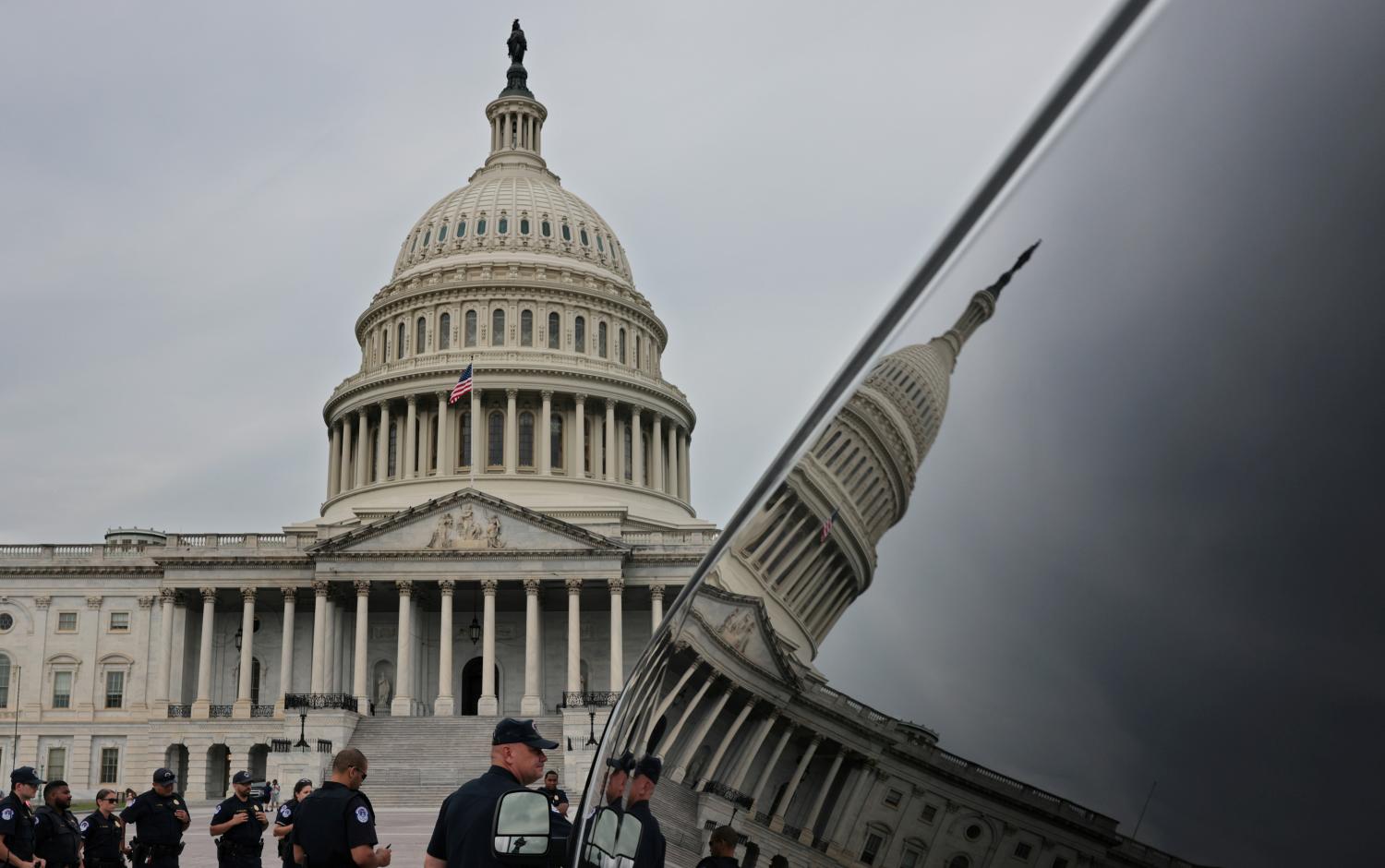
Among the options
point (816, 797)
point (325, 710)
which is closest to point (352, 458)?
point (325, 710)

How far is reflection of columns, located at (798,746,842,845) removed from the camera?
152 cm

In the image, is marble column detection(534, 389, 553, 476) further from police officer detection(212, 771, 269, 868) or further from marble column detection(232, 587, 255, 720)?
police officer detection(212, 771, 269, 868)

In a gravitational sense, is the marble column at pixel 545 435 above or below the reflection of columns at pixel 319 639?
above

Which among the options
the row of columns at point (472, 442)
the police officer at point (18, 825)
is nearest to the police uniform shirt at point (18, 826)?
the police officer at point (18, 825)

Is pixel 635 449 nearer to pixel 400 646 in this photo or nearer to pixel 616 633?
pixel 616 633

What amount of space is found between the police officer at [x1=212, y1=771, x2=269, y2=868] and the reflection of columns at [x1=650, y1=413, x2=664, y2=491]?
60.7 metres

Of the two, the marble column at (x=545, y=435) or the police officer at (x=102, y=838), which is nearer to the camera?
the police officer at (x=102, y=838)

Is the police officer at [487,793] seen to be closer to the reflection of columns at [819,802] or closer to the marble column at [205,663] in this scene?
the reflection of columns at [819,802]

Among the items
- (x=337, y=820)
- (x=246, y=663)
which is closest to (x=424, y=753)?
(x=246, y=663)

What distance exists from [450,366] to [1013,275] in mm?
69477

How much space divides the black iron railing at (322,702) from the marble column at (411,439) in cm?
1554

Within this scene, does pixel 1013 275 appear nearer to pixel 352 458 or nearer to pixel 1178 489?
pixel 1178 489

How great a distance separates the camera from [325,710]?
167ft

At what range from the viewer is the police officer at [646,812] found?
1.77 meters
